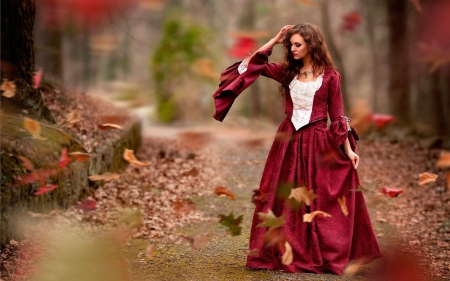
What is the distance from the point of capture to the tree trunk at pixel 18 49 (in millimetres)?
6703

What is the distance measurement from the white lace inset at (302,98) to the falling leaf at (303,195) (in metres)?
0.49

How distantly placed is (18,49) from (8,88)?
1.90 ft

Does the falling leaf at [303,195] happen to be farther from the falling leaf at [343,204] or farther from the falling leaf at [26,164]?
the falling leaf at [26,164]

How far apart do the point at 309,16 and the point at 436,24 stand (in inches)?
275

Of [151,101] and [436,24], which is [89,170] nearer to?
[436,24]

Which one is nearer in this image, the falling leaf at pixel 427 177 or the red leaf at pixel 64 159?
the falling leaf at pixel 427 177

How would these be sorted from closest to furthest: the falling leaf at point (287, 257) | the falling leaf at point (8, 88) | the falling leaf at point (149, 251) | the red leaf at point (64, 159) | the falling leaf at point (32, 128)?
the falling leaf at point (287, 257)
the falling leaf at point (149, 251)
the red leaf at point (64, 159)
the falling leaf at point (32, 128)
the falling leaf at point (8, 88)

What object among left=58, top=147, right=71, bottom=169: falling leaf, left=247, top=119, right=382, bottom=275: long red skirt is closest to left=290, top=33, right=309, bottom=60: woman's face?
left=247, top=119, right=382, bottom=275: long red skirt

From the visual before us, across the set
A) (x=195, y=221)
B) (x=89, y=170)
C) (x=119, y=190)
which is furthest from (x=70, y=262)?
(x=119, y=190)

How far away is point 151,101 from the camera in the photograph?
66.4ft

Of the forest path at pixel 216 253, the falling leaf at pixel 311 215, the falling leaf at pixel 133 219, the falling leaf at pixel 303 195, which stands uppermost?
the falling leaf at pixel 303 195

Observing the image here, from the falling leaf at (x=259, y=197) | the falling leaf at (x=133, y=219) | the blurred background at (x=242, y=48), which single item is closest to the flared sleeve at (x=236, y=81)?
the falling leaf at (x=259, y=197)

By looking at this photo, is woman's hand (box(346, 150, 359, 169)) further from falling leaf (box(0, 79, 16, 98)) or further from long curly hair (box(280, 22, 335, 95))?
falling leaf (box(0, 79, 16, 98))

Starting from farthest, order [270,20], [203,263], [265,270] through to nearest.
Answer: [270,20], [203,263], [265,270]
